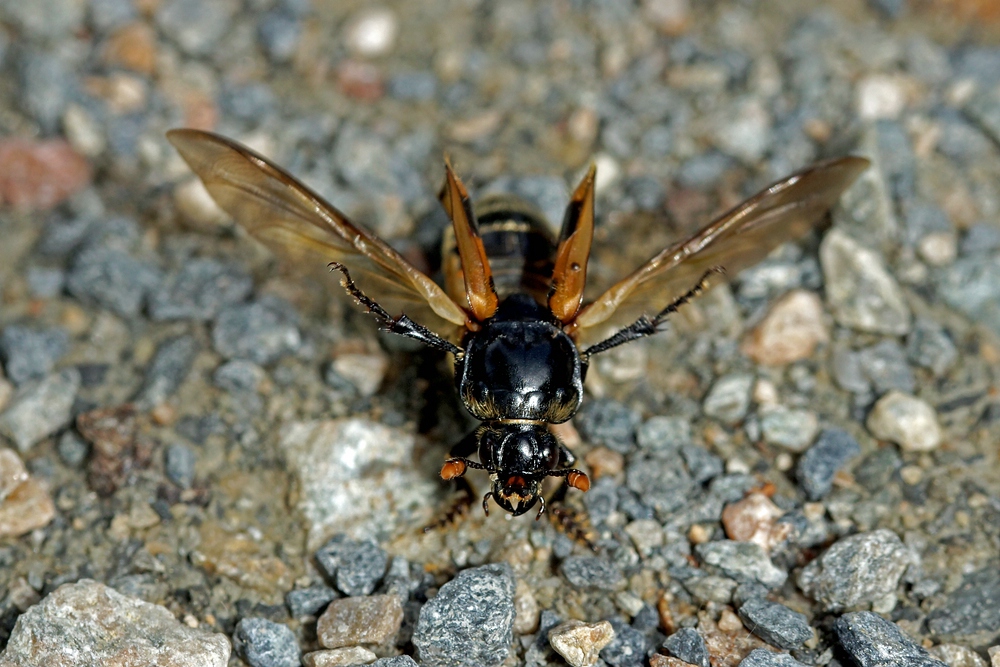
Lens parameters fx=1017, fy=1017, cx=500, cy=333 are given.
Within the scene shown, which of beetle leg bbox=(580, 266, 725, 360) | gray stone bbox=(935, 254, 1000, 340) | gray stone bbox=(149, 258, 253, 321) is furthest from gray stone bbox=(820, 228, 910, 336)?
gray stone bbox=(149, 258, 253, 321)

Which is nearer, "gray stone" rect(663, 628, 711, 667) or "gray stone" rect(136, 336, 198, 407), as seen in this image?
"gray stone" rect(663, 628, 711, 667)

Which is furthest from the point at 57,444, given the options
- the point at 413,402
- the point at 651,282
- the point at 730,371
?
the point at 730,371

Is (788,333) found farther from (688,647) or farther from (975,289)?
(688,647)

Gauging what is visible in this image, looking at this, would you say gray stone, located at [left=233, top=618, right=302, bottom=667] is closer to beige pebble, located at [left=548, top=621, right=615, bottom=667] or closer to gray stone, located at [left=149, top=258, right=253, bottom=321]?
beige pebble, located at [left=548, top=621, right=615, bottom=667]

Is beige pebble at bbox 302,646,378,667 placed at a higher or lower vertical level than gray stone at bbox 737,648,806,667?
lower

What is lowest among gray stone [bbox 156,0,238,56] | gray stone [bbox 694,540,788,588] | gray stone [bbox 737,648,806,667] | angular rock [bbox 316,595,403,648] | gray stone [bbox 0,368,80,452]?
angular rock [bbox 316,595,403,648]

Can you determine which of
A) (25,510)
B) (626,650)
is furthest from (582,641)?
(25,510)

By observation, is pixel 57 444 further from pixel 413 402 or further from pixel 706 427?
pixel 706 427

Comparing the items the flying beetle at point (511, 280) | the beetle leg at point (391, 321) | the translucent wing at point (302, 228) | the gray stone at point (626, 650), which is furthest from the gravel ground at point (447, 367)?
the beetle leg at point (391, 321)
